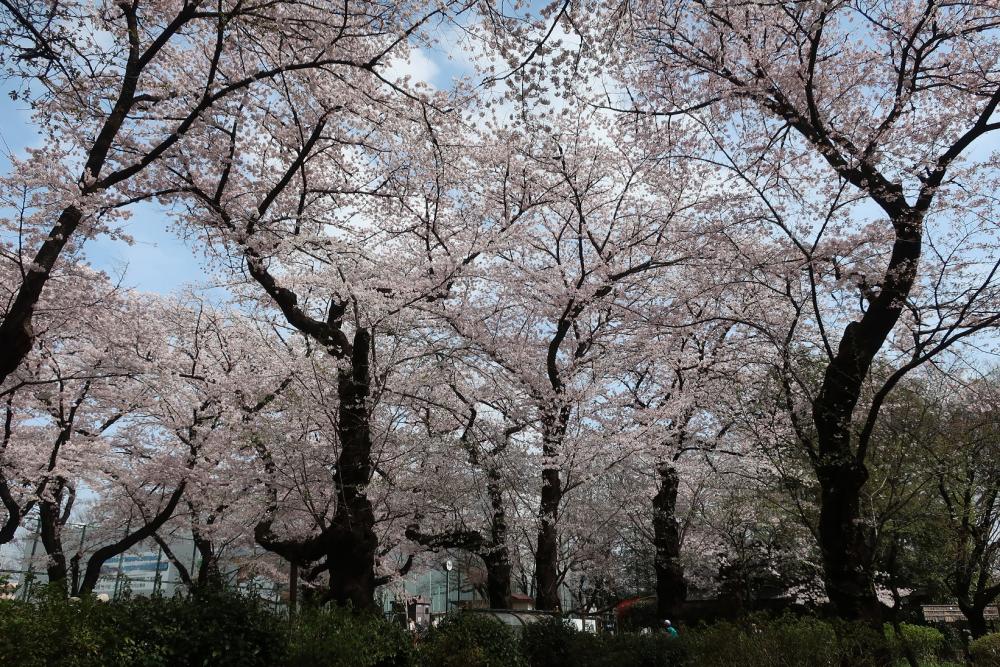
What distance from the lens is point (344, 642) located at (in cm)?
620

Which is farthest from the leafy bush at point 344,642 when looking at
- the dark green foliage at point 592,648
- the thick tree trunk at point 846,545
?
the thick tree trunk at point 846,545

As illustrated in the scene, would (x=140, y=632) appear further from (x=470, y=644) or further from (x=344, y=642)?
(x=470, y=644)

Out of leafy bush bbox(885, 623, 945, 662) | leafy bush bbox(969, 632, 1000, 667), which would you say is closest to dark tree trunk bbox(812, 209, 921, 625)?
leafy bush bbox(969, 632, 1000, 667)

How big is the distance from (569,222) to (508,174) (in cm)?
194

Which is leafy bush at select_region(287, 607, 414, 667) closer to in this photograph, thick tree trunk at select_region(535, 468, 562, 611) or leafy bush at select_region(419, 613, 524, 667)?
leafy bush at select_region(419, 613, 524, 667)

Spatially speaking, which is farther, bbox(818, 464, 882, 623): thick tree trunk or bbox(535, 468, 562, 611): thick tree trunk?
bbox(535, 468, 562, 611): thick tree trunk

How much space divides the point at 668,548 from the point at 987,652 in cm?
765

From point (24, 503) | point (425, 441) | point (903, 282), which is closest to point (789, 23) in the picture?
point (903, 282)

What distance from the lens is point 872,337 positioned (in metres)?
8.10

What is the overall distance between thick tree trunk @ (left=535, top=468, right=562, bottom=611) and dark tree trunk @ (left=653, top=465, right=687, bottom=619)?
3903 millimetres

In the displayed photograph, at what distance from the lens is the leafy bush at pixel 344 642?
6.08m

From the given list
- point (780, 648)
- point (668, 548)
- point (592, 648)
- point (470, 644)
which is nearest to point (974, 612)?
point (668, 548)

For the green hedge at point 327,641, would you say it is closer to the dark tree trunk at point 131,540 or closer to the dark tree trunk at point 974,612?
the dark tree trunk at point 974,612

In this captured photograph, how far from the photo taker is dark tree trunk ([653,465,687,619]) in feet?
49.6
